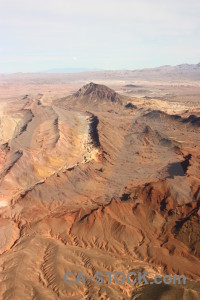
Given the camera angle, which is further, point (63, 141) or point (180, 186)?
point (63, 141)

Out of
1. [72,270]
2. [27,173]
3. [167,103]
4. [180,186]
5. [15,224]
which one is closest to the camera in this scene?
[72,270]

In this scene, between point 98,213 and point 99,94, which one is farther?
point 99,94

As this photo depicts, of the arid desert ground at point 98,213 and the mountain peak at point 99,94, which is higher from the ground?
the mountain peak at point 99,94

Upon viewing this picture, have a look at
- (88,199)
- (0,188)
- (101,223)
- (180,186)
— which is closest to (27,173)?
(0,188)

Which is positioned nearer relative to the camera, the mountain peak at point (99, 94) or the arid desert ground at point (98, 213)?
the arid desert ground at point (98, 213)

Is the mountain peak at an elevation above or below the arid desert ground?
above

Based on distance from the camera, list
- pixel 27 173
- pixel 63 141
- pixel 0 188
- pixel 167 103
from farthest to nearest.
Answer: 1. pixel 167 103
2. pixel 63 141
3. pixel 27 173
4. pixel 0 188

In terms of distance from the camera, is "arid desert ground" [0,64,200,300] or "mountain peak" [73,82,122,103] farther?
"mountain peak" [73,82,122,103]

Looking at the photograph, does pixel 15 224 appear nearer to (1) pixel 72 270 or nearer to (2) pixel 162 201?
(1) pixel 72 270

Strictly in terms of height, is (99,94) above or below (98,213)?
above

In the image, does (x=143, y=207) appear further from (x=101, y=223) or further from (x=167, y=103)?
(x=167, y=103)
